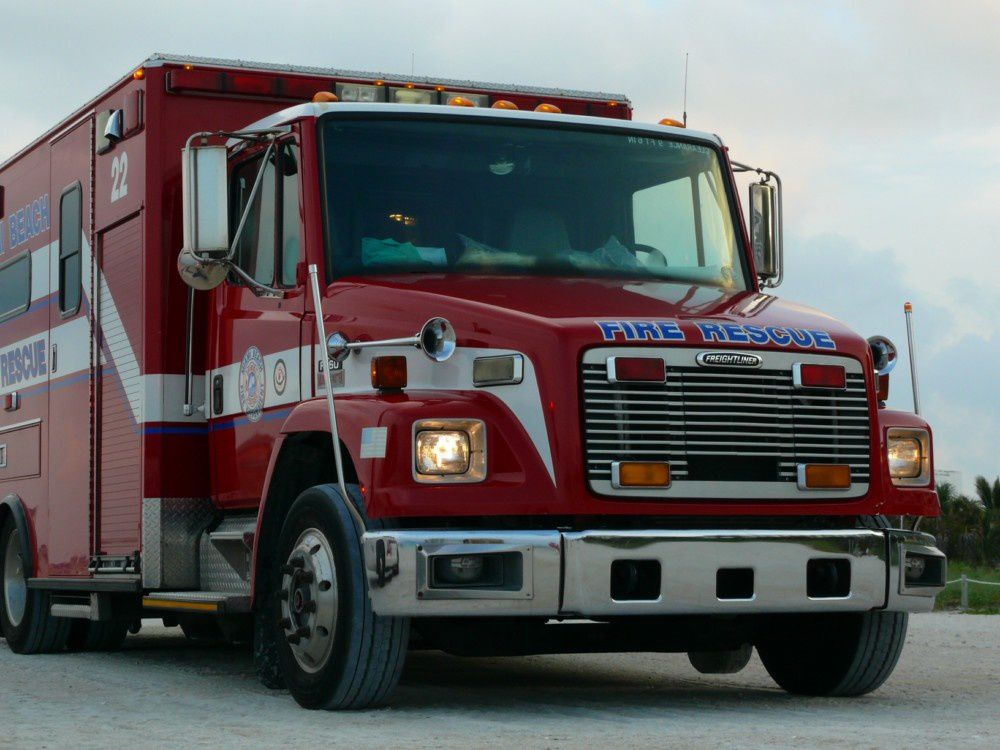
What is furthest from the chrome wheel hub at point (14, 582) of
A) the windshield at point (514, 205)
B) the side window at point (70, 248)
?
the windshield at point (514, 205)

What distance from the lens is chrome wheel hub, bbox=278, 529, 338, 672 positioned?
762 cm

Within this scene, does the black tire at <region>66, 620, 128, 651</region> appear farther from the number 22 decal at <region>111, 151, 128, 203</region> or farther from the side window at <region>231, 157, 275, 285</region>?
the side window at <region>231, 157, 275, 285</region>

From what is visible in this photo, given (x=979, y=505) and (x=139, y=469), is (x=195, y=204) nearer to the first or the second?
(x=139, y=469)

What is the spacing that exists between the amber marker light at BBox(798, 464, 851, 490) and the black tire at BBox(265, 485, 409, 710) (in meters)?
1.84

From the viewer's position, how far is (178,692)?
8992 mm

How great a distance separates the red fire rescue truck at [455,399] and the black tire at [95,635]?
83 cm

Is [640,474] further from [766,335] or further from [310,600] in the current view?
[310,600]

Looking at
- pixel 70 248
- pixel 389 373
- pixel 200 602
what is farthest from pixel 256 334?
pixel 70 248

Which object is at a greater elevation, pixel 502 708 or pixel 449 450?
pixel 449 450

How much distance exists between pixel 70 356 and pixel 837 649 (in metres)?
5.18

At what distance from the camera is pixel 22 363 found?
12141mm

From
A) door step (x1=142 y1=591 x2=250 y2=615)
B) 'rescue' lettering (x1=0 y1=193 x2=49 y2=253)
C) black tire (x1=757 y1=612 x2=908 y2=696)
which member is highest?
'rescue' lettering (x1=0 y1=193 x2=49 y2=253)

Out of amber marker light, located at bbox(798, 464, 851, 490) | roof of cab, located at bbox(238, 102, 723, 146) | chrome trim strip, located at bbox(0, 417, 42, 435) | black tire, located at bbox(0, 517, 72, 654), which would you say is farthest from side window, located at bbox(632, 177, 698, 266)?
black tire, located at bbox(0, 517, 72, 654)

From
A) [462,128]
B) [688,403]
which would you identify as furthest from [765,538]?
[462,128]
